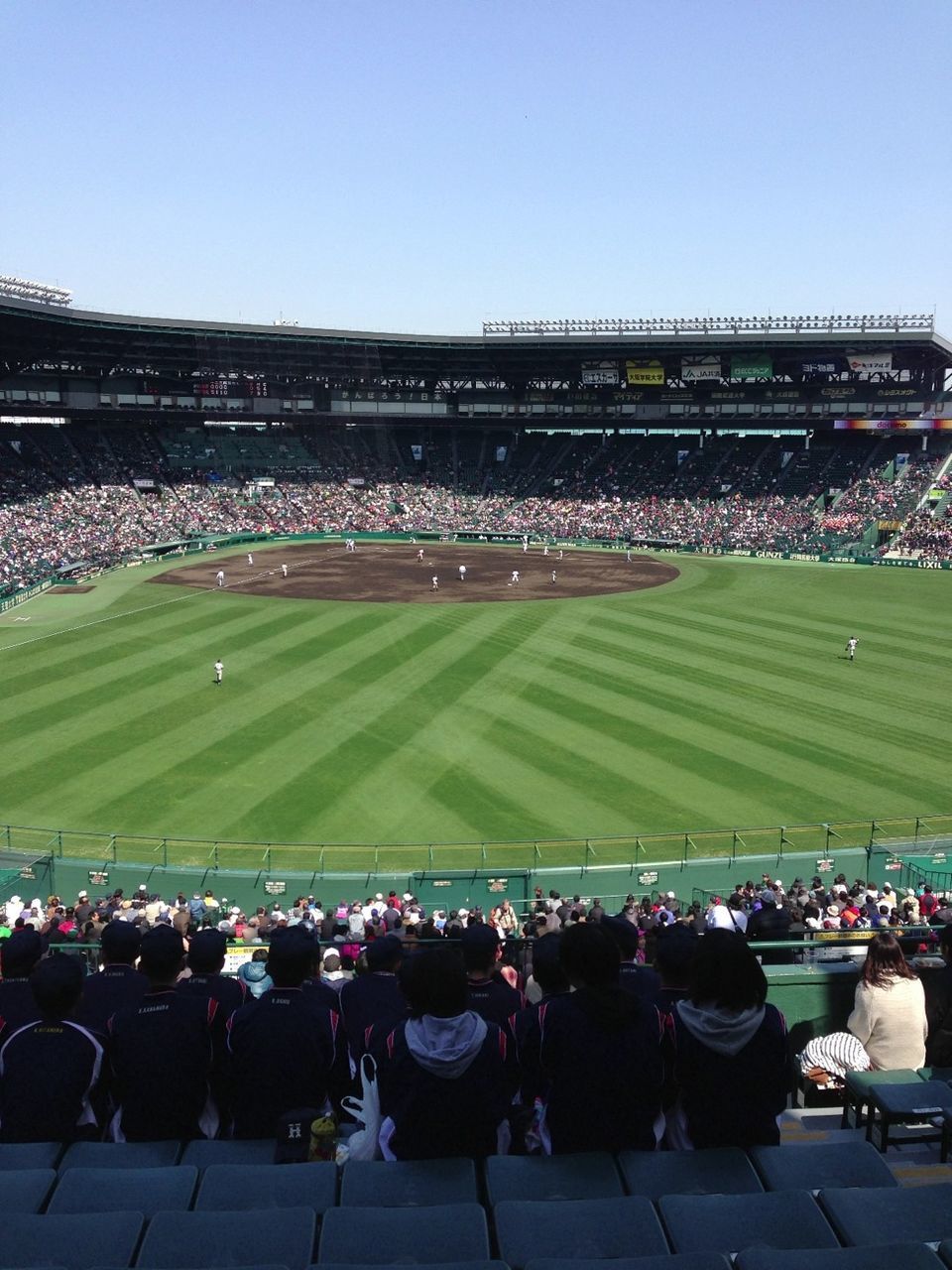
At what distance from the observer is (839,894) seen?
16766 mm

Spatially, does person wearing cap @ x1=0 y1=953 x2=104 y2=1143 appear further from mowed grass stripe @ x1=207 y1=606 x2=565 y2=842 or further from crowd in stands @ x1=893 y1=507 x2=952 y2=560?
crowd in stands @ x1=893 y1=507 x2=952 y2=560

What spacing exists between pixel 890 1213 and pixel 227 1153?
3.50m

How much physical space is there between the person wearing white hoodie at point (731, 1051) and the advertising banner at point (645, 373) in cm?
8768

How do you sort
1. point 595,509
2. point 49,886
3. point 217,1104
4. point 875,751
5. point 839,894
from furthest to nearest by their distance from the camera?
point 595,509 → point 875,751 → point 49,886 → point 839,894 → point 217,1104

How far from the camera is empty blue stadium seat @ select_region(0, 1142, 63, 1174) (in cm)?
515

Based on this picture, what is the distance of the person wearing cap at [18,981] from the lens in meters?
6.46

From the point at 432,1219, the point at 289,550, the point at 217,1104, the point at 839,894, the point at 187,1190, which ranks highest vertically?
the point at 432,1219

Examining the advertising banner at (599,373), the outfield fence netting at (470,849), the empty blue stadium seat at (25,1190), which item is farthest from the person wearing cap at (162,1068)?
the advertising banner at (599,373)

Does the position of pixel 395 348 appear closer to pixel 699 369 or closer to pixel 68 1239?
pixel 699 369

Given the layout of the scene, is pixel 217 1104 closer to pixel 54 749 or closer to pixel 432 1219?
pixel 432 1219

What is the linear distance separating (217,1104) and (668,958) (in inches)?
117

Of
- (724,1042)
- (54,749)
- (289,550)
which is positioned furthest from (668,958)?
(289,550)

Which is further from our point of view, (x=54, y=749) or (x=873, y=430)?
(x=873, y=430)

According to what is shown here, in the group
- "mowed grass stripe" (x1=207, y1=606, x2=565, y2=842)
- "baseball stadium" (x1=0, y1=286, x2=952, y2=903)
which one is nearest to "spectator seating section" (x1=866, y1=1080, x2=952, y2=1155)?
"baseball stadium" (x1=0, y1=286, x2=952, y2=903)
